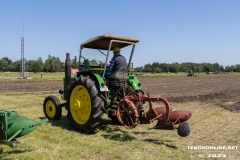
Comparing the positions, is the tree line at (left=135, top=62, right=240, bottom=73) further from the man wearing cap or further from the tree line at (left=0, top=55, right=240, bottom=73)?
the man wearing cap

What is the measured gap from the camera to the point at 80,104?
7.08 meters

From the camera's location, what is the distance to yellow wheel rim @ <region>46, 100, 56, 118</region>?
8.29 metres

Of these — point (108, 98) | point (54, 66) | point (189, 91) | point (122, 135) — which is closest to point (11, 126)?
point (122, 135)

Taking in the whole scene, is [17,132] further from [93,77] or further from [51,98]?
[51,98]

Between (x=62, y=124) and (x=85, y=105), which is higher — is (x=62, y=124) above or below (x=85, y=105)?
below

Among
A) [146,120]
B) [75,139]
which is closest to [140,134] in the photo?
[146,120]

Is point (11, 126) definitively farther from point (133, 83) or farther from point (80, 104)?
point (133, 83)

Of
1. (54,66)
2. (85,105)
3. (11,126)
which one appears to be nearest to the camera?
(11,126)

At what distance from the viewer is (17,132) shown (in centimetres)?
458

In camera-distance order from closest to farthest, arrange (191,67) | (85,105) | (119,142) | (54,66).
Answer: (119,142)
(85,105)
(54,66)
(191,67)

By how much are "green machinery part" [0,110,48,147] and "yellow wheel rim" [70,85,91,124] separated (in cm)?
226

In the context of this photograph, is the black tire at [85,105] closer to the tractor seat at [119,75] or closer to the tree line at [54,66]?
the tractor seat at [119,75]

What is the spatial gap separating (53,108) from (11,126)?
3.72 m

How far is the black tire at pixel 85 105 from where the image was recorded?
6574 mm
